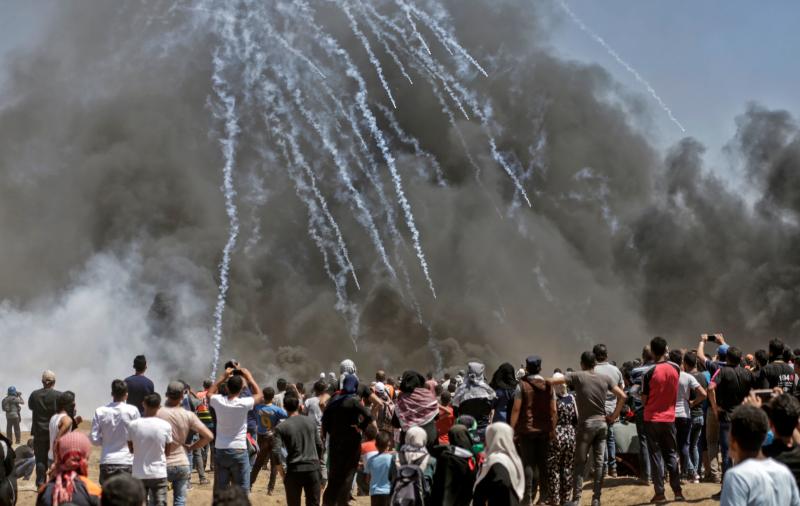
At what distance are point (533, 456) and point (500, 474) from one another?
415cm

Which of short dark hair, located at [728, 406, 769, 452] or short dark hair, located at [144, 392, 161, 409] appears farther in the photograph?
short dark hair, located at [144, 392, 161, 409]

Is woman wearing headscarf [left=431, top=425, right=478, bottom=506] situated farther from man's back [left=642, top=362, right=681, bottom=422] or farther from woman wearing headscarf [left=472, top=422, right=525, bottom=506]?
man's back [left=642, top=362, right=681, bottom=422]

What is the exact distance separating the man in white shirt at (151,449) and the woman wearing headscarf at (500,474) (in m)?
3.99

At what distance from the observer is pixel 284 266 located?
56.8 metres

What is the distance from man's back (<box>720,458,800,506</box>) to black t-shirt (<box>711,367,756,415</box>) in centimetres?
761

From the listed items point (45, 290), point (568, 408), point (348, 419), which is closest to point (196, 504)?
point (348, 419)

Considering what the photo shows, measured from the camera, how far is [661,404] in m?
12.7

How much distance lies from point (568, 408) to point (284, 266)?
44671 millimetres

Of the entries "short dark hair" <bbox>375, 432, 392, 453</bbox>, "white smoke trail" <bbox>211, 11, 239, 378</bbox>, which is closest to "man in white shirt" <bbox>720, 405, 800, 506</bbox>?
"short dark hair" <bbox>375, 432, 392, 453</bbox>

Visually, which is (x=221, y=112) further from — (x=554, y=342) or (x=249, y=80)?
(x=554, y=342)

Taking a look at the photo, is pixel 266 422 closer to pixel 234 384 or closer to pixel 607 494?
pixel 234 384

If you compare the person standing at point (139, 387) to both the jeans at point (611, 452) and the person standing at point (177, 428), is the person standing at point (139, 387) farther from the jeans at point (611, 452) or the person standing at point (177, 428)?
the jeans at point (611, 452)

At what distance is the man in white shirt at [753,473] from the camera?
5.64 m

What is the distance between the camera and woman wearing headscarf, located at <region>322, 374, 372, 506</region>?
1255cm
